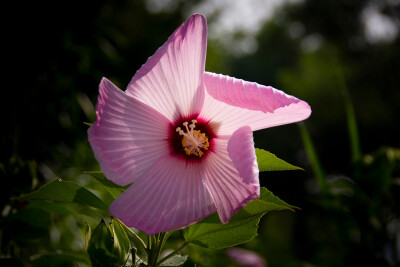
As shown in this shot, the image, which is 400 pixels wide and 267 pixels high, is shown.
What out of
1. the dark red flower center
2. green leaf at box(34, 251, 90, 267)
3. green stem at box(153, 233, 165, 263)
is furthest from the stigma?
green leaf at box(34, 251, 90, 267)

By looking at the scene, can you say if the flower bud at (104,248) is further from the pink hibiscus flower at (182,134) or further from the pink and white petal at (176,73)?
the pink and white petal at (176,73)

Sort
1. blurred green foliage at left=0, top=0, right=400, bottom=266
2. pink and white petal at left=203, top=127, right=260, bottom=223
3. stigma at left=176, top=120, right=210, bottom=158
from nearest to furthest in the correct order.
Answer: pink and white petal at left=203, top=127, right=260, bottom=223
stigma at left=176, top=120, right=210, bottom=158
blurred green foliage at left=0, top=0, right=400, bottom=266

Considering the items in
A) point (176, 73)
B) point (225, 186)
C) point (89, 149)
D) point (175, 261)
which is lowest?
point (89, 149)

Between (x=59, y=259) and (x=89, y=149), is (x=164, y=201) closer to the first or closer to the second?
(x=59, y=259)

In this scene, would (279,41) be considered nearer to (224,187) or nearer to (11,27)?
(11,27)

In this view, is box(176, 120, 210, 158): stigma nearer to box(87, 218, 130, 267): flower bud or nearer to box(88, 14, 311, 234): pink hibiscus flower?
box(88, 14, 311, 234): pink hibiscus flower

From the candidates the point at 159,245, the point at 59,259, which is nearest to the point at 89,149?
the point at 59,259
